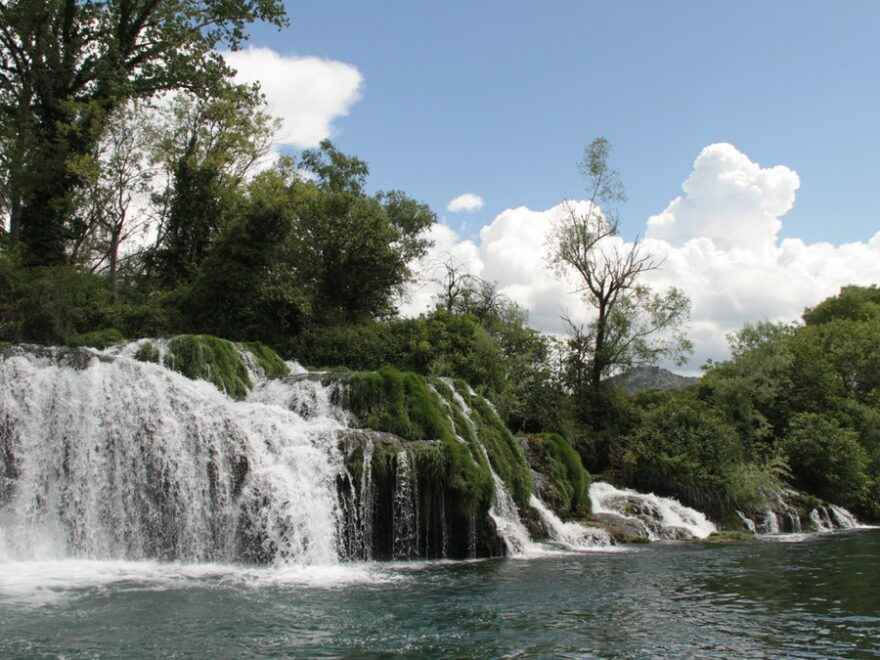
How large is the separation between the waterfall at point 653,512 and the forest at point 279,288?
1.56 m

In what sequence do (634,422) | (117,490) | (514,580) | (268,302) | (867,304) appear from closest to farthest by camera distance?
(514,580) < (117,490) < (268,302) < (634,422) < (867,304)

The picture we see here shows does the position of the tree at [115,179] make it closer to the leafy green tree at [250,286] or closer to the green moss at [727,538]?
the leafy green tree at [250,286]

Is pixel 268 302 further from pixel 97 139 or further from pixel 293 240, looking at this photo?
pixel 97 139

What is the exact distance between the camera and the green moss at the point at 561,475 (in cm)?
2180

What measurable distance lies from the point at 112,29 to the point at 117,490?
23.2 metres

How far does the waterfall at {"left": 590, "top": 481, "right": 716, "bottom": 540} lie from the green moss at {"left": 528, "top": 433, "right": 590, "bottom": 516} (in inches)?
40.5

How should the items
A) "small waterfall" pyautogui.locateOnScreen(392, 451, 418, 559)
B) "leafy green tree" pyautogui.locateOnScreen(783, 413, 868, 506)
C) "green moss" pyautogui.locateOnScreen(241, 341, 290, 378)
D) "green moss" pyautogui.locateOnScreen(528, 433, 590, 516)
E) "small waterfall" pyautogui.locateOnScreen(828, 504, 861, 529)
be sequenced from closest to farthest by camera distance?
"small waterfall" pyautogui.locateOnScreen(392, 451, 418, 559) → "green moss" pyautogui.locateOnScreen(528, 433, 590, 516) → "green moss" pyautogui.locateOnScreen(241, 341, 290, 378) → "small waterfall" pyautogui.locateOnScreen(828, 504, 861, 529) → "leafy green tree" pyautogui.locateOnScreen(783, 413, 868, 506)


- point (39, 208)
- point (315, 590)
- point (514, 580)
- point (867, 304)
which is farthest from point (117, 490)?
point (867, 304)

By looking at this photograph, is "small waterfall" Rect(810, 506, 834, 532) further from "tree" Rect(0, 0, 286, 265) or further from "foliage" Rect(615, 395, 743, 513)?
"tree" Rect(0, 0, 286, 265)

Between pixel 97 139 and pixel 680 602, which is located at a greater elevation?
pixel 97 139

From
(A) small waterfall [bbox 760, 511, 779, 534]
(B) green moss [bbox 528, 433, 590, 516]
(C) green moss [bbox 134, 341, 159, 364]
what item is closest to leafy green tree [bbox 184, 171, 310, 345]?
(C) green moss [bbox 134, 341, 159, 364]

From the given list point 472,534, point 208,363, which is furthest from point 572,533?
point 208,363

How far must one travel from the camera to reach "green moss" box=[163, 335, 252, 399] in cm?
2002

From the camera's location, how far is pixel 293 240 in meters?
33.2
